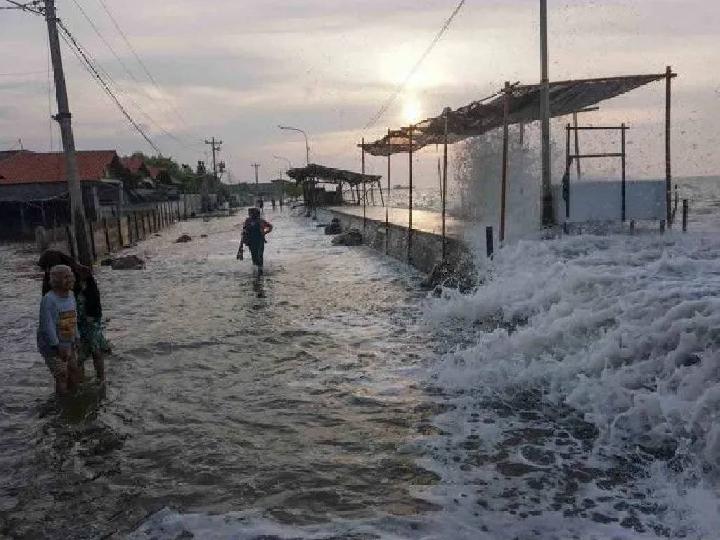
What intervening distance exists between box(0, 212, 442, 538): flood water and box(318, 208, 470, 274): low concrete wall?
214 centimetres

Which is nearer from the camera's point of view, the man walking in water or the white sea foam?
the white sea foam

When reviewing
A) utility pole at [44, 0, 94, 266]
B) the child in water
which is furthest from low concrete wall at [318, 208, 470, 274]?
utility pole at [44, 0, 94, 266]

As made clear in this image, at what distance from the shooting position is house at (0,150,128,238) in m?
34.6

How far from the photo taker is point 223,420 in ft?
19.7

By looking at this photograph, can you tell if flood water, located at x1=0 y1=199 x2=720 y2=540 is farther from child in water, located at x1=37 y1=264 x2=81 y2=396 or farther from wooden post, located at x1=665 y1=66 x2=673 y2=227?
wooden post, located at x1=665 y1=66 x2=673 y2=227

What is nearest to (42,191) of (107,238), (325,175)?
(107,238)

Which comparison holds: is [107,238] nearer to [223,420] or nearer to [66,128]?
[66,128]

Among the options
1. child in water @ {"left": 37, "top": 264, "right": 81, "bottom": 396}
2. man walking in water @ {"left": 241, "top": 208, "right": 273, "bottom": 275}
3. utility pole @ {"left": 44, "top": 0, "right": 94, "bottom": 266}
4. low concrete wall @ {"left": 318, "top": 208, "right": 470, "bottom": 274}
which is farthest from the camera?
utility pole @ {"left": 44, "top": 0, "right": 94, "bottom": 266}

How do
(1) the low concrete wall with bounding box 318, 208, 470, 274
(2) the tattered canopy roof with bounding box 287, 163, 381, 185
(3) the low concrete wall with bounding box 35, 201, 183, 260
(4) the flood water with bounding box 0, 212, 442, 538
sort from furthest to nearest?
(2) the tattered canopy roof with bounding box 287, 163, 381, 185 < (3) the low concrete wall with bounding box 35, 201, 183, 260 < (1) the low concrete wall with bounding box 318, 208, 470, 274 < (4) the flood water with bounding box 0, 212, 442, 538

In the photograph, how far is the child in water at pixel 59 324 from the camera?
20.1 ft

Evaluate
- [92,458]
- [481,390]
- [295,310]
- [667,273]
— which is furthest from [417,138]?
[92,458]

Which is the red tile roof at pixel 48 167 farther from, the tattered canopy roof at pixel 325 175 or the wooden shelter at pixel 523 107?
the wooden shelter at pixel 523 107

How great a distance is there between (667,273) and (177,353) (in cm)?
708

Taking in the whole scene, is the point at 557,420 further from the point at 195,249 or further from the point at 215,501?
the point at 195,249
